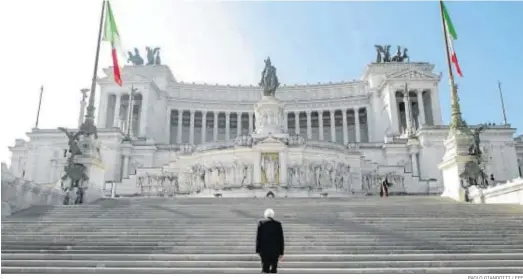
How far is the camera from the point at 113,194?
2958cm

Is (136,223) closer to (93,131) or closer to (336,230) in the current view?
(336,230)

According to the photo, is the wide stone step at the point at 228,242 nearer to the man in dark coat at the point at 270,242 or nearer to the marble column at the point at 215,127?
the man in dark coat at the point at 270,242

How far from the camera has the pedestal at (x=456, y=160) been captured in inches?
680

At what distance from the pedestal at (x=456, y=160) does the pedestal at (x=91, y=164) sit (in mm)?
15801

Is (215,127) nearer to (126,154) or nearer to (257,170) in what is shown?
(126,154)

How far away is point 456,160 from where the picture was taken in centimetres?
1750

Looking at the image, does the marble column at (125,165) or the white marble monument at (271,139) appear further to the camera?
the marble column at (125,165)

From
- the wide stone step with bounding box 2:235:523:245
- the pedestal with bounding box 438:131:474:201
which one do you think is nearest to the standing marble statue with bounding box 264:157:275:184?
the pedestal with bounding box 438:131:474:201

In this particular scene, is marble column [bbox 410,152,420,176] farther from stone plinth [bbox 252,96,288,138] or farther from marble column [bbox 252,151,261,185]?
marble column [bbox 252,151,261,185]

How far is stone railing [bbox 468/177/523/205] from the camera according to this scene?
46.3 ft

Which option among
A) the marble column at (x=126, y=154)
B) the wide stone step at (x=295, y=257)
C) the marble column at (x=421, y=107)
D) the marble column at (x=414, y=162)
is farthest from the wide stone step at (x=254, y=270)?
the marble column at (x=421, y=107)

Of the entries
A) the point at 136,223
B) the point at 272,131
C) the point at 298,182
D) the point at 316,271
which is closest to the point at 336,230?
the point at 316,271

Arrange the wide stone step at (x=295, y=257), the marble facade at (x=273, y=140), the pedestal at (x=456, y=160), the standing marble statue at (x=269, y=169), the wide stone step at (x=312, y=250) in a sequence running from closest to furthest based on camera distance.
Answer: the wide stone step at (x=295, y=257), the wide stone step at (x=312, y=250), the pedestal at (x=456, y=160), the standing marble statue at (x=269, y=169), the marble facade at (x=273, y=140)

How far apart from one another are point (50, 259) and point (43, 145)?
3675cm
